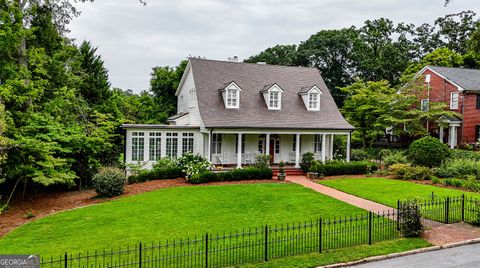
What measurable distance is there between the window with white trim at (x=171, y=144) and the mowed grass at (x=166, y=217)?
20.1 feet

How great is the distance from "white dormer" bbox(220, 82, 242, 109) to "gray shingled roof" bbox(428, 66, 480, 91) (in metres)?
23.6

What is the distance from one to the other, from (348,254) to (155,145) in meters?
17.0

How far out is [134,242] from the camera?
1079cm

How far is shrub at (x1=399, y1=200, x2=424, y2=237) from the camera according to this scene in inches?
444

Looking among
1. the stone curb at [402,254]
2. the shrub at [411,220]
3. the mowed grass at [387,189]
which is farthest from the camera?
the mowed grass at [387,189]

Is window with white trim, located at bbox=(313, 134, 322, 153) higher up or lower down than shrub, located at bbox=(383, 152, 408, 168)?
higher up

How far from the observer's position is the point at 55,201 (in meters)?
17.9

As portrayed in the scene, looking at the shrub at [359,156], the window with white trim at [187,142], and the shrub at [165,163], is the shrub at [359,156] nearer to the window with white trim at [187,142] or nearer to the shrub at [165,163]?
the window with white trim at [187,142]

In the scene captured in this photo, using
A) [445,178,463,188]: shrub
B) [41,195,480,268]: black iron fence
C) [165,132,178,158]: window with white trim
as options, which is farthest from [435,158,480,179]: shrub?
[165,132,178,158]: window with white trim

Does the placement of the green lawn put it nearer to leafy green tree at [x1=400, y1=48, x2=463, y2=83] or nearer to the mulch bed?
the mulch bed

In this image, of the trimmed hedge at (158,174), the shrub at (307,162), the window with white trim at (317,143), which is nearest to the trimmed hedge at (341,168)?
the shrub at (307,162)

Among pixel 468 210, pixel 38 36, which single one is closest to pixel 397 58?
pixel 468 210

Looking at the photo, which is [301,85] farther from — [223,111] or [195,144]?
[195,144]

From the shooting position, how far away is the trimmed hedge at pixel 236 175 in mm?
20766
